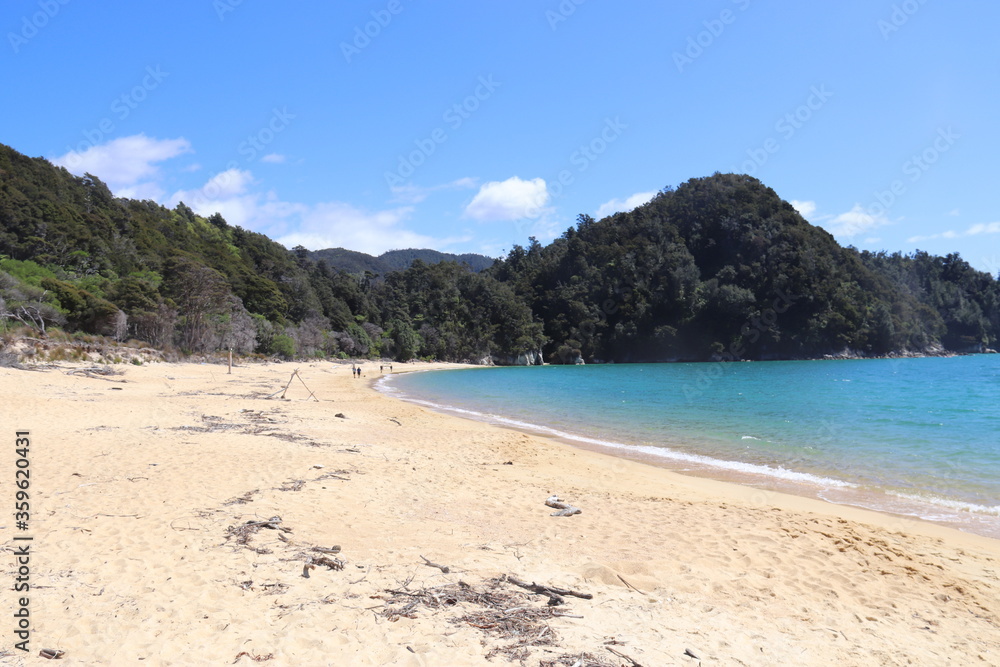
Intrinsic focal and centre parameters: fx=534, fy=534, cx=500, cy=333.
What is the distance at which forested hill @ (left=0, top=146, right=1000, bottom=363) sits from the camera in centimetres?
5472

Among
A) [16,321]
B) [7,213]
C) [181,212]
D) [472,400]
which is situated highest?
[181,212]

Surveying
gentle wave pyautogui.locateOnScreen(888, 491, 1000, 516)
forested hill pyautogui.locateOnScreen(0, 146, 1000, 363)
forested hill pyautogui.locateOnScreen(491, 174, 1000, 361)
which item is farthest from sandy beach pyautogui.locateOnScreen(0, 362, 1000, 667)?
forested hill pyautogui.locateOnScreen(491, 174, 1000, 361)

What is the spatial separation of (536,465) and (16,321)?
2770cm

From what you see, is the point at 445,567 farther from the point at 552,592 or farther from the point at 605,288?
the point at 605,288

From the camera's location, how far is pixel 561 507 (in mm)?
7020

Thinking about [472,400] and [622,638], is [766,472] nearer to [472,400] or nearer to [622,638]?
[622,638]

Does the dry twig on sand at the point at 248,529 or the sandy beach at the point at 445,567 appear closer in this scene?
the sandy beach at the point at 445,567

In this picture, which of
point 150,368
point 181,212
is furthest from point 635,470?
point 181,212

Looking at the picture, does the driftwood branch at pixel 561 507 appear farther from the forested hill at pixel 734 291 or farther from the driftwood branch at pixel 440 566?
the forested hill at pixel 734 291

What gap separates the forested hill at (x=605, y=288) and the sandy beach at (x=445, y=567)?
131 ft

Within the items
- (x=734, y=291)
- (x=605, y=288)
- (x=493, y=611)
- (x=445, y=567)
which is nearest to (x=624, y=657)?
(x=493, y=611)

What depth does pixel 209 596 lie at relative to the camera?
→ 3695 millimetres

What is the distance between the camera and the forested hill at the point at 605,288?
54.7 m

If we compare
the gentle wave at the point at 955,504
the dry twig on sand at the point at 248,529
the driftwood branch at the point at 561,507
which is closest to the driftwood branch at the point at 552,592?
the dry twig on sand at the point at 248,529
